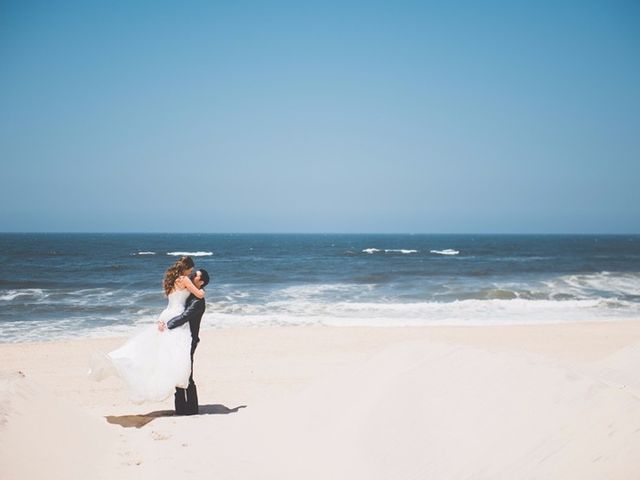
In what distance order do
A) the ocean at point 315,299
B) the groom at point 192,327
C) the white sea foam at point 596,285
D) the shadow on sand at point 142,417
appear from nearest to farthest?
1. the shadow on sand at point 142,417
2. the groom at point 192,327
3. the ocean at point 315,299
4. the white sea foam at point 596,285

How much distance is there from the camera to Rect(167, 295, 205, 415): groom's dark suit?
6570 mm

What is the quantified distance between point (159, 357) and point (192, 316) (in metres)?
0.66

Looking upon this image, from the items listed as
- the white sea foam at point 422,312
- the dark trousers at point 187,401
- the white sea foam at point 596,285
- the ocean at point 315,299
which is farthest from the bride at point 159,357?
the white sea foam at point 596,285

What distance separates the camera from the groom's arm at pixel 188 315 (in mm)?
6543

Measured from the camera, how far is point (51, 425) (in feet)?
15.6

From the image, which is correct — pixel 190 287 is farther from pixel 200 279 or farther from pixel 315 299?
pixel 315 299

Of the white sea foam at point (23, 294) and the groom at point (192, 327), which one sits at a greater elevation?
the groom at point (192, 327)

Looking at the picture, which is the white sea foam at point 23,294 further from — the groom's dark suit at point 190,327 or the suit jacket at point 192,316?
the suit jacket at point 192,316

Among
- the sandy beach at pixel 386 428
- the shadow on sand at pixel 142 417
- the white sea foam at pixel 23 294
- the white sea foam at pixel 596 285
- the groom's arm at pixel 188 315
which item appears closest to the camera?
the sandy beach at pixel 386 428

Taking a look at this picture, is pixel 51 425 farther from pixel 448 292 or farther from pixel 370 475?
pixel 448 292

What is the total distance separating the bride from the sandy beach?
17.1 inches

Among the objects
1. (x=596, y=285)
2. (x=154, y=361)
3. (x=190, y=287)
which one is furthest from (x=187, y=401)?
(x=596, y=285)

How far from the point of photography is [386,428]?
188 inches

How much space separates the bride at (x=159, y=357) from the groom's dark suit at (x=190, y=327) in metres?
0.07
